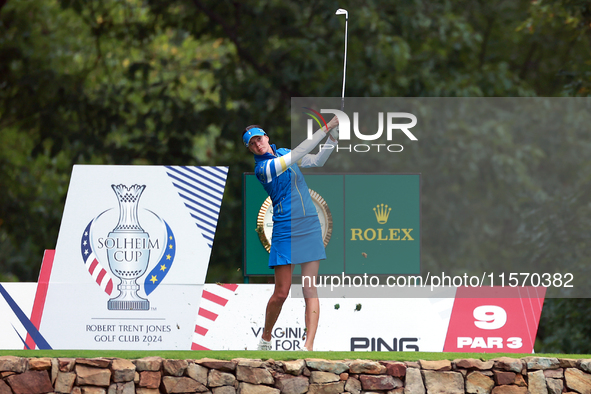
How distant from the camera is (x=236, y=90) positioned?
35.8ft

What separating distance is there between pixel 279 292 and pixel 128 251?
1.38 meters

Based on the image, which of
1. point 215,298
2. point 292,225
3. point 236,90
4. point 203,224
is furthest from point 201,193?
point 236,90

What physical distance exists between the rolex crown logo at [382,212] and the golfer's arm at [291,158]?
1.11m

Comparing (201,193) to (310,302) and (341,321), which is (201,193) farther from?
(341,321)

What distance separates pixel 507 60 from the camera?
13414mm

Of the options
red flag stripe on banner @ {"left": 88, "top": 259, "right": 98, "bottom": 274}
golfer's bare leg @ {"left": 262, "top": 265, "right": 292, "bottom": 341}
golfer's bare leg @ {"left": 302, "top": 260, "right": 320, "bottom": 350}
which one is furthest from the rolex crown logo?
red flag stripe on banner @ {"left": 88, "top": 259, "right": 98, "bottom": 274}

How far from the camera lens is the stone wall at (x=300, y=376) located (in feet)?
18.3

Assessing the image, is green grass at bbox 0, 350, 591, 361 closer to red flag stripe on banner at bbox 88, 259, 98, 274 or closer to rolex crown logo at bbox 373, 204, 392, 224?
red flag stripe on banner at bbox 88, 259, 98, 274

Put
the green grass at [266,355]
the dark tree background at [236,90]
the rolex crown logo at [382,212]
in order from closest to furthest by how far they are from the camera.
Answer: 1. the green grass at [266,355]
2. the rolex crown logo at [382,212]
3. the dark tree background at [236,90]


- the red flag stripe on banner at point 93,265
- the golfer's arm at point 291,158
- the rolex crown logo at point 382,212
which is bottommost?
the red flag stripe on banner at point 93,265

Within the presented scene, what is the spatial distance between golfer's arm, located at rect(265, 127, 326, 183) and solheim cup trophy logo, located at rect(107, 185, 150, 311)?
131 cm

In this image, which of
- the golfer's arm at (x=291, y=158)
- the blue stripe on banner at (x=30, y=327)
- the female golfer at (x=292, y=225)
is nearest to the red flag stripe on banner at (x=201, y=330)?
the female golfer at (x=292, y=225)

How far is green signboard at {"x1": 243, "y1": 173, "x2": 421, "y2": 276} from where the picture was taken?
6.51 m

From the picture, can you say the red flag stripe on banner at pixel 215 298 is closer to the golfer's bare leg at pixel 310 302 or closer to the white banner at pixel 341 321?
the white banner at pixel 341 321
